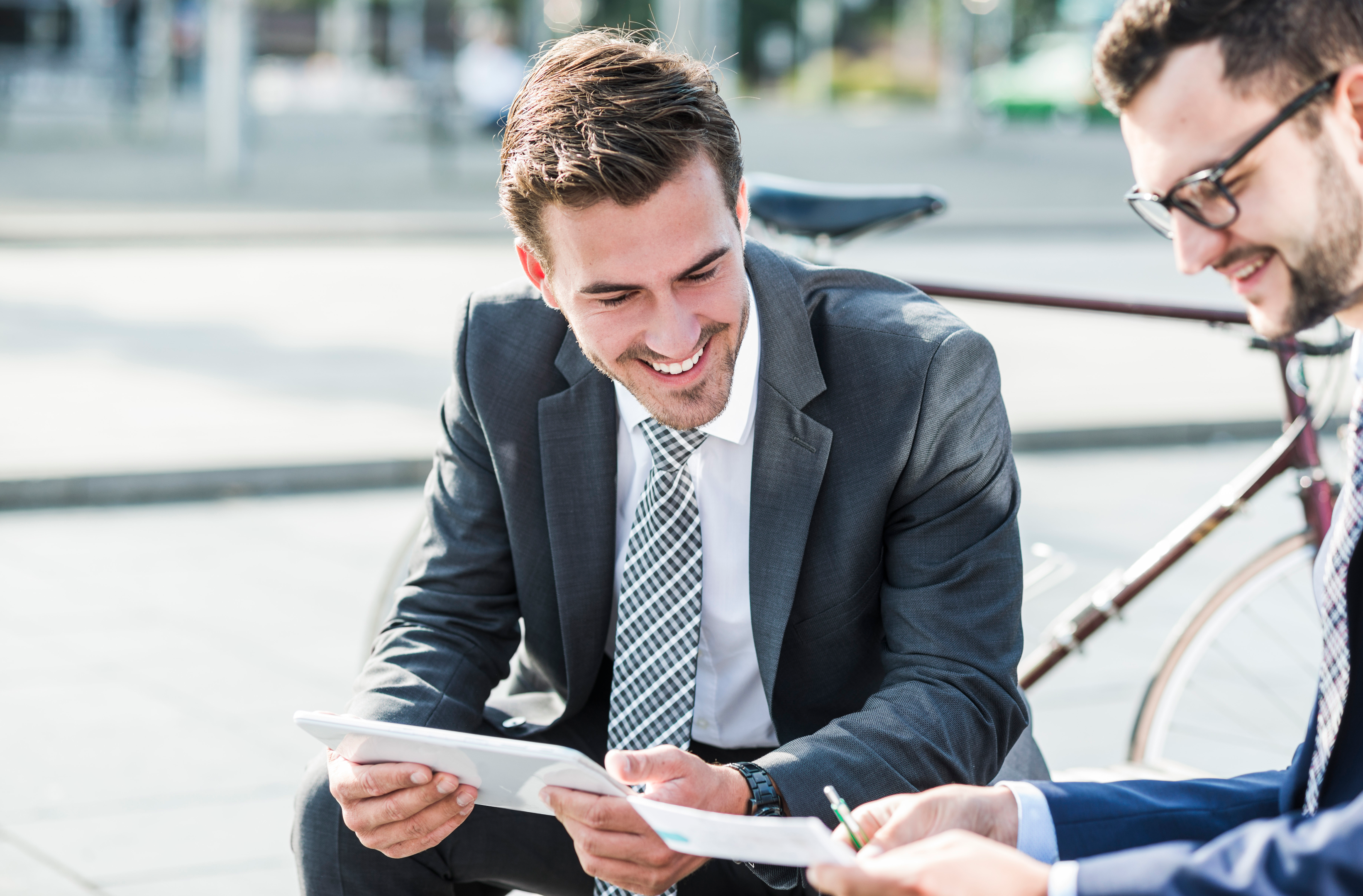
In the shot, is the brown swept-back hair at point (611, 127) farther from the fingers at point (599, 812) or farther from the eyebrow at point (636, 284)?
the fingers at point (599, 812)

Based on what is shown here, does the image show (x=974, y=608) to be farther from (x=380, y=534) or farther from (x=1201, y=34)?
(x=380, y=534)

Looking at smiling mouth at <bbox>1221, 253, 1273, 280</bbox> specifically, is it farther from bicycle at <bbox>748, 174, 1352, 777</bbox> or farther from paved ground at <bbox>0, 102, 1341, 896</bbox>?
paved ground at <bbox>0, 102, 1341, 896</bbox>

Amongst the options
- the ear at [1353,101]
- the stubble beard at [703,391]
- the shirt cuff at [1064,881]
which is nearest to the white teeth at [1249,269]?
the ear at [1353,101]

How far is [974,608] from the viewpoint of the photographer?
223 centimetres

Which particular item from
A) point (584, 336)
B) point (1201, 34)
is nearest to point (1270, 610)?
point (584, 336)

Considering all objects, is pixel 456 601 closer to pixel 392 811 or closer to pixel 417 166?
pixel 392 811

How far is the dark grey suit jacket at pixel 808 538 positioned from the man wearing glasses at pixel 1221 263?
0.32 m

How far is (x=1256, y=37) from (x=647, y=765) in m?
1.04

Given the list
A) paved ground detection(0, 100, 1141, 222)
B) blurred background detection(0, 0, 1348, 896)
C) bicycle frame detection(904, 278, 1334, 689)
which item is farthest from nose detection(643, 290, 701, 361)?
paved ground detection(0, 100, 1141, 222)

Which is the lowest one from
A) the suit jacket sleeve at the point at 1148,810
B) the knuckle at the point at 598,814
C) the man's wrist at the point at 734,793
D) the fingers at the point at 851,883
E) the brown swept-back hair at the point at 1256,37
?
the man's wrist at the point at 734,793

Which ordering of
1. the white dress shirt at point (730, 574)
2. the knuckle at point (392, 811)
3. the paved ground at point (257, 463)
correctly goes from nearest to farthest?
the knuckle at point (392, 811), the white dress shirt at point (730, 574), the paved ground at point (257, 463)

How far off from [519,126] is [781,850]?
4.09 feet

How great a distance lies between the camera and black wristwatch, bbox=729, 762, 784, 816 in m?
2.02

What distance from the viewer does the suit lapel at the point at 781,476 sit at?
2.34m
